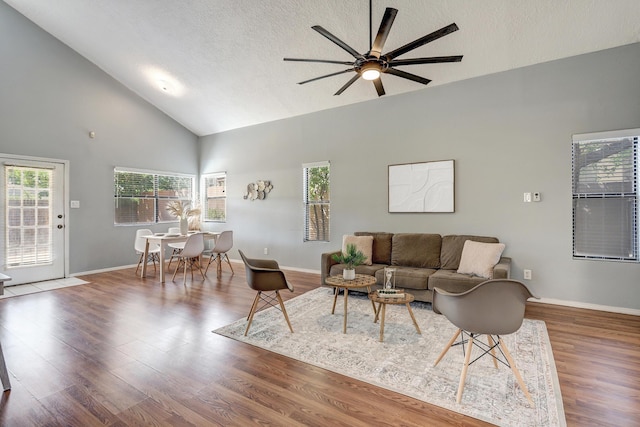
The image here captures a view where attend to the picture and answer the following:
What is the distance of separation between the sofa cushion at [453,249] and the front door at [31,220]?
21.1ft

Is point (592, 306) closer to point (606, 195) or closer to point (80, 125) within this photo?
point (606, 195)

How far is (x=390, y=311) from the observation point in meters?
3.90


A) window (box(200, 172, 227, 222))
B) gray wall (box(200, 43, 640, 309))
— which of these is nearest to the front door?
window (box(200, 172, 227, 222))

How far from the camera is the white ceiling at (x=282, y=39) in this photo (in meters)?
3.53

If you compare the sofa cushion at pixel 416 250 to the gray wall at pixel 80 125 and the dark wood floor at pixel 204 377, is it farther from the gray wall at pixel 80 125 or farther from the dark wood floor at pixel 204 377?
the gray wall at pixel 80 125

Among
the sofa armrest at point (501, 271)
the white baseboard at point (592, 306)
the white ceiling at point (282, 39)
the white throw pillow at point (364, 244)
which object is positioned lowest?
the white baseboard at point (592, 306)

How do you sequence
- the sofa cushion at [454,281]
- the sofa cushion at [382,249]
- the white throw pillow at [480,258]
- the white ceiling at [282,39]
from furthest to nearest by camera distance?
the sofa cushion at [382,249], the white throw pillow at [480,258], the sofa cushion at [454,281], the white ceiling at [282,39]

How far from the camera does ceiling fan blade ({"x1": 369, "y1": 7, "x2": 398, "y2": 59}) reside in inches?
91.6

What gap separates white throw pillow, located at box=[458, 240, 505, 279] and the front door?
261 inches

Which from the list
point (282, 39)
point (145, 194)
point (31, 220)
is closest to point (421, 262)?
point (282, 39)

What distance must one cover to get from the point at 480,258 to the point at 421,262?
84 cm

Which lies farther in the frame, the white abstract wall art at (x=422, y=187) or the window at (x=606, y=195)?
the white abstract wall art at (x=422, y=187)

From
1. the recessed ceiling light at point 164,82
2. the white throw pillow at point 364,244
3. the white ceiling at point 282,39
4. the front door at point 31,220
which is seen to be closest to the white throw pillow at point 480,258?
the white throw pillow at point 364,244

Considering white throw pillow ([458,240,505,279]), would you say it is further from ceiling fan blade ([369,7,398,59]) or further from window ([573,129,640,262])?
ceiling fan blade ([369,7,398,59])
